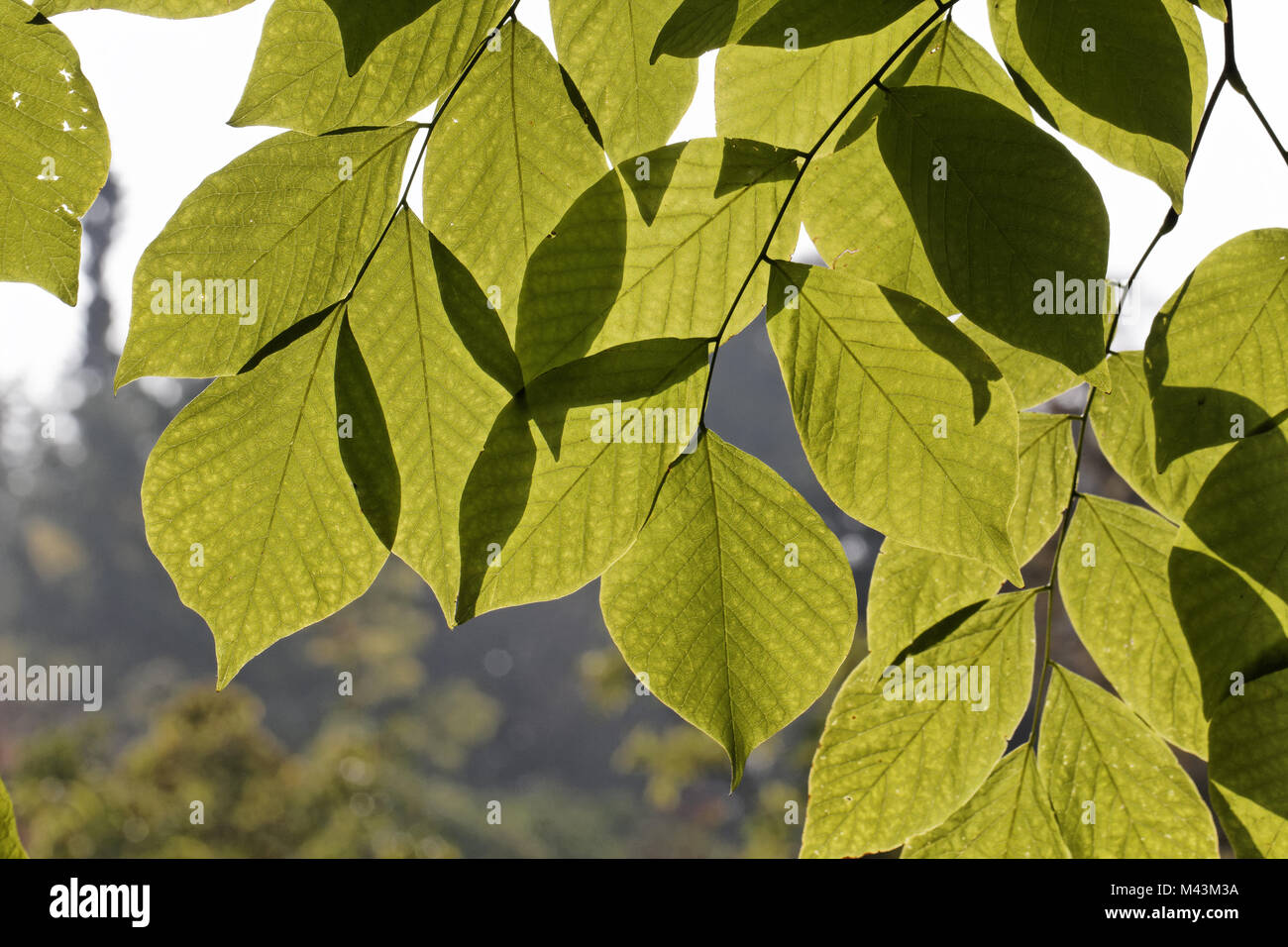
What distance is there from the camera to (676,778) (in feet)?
27.8

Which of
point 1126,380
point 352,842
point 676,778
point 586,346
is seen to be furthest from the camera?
point 676,778

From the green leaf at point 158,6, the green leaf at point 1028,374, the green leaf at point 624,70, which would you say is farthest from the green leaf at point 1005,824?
the green leaf at point 158,6

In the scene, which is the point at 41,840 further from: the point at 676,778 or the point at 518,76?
the point at 518,76

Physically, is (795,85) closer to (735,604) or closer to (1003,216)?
(1003,216)

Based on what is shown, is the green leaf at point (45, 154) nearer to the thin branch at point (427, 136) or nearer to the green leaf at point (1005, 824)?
the thin branch at point (427, 136)

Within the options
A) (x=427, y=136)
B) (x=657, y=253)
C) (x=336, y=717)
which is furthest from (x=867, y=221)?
(x=336, y=717)

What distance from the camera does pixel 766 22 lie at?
0.36 m

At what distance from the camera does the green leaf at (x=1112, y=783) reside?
21.1 inches

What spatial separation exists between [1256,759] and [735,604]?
0.85 ft

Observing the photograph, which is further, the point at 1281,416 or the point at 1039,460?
the point at 1039,460

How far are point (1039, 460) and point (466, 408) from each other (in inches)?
14.9

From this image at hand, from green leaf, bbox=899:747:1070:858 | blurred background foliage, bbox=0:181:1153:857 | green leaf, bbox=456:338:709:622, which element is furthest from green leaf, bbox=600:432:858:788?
blurred background foliage, bbox=0:181:1153:857

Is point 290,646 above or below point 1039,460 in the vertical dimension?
below
